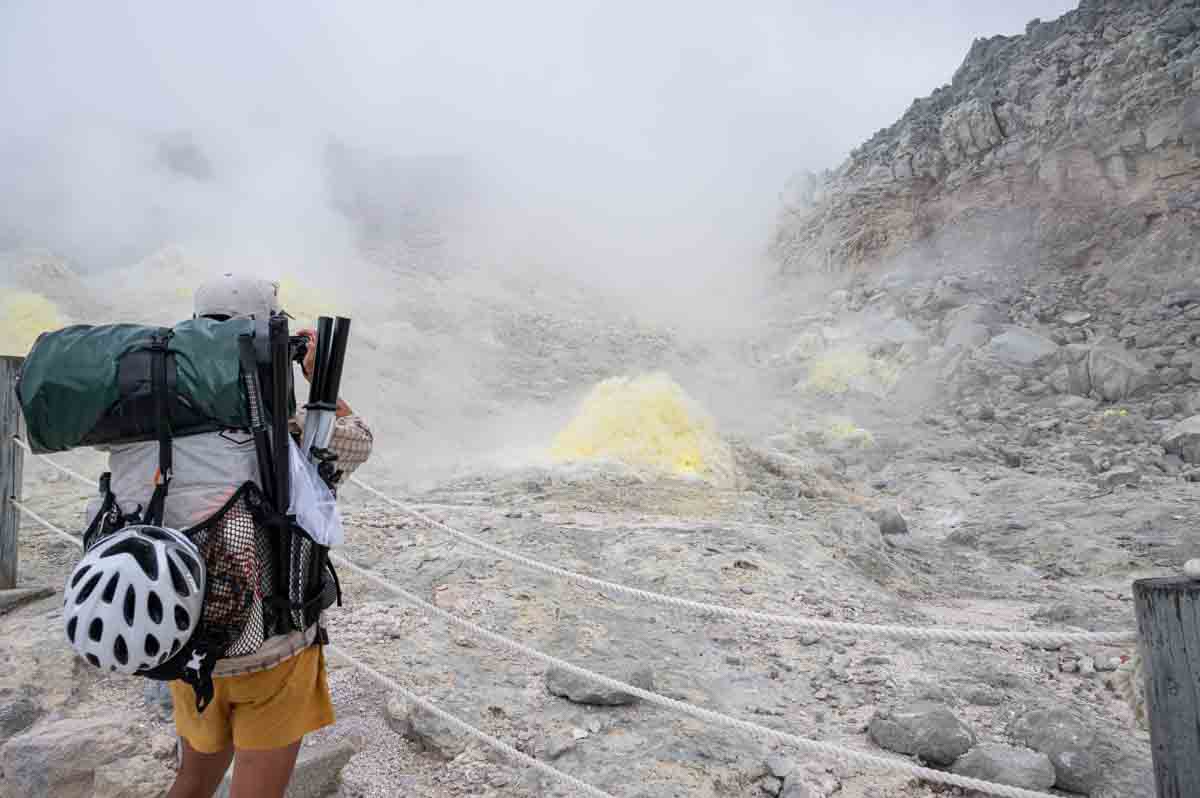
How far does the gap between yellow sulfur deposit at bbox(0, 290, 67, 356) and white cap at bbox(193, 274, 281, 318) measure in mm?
12310

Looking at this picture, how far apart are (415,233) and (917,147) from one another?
728 inches

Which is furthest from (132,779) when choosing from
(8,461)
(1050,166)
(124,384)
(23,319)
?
(1050,166)

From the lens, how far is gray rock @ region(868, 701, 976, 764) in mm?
2838

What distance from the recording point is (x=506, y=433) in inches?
468

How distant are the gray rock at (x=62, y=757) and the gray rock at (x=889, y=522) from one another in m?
6.58

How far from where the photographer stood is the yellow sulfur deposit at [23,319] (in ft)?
38.7

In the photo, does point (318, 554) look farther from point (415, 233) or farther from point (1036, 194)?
point (415, 233)

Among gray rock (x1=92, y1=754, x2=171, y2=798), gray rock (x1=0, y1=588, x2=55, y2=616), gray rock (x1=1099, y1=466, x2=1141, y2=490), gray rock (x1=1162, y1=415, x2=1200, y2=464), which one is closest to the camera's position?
gray rock (x1=92, y1=754, x2=171, y2=798)

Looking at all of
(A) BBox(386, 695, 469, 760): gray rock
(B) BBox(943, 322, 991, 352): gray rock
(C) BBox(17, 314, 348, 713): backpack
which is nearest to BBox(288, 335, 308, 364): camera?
(C) BBox(17, 314, 348, 713): backpack

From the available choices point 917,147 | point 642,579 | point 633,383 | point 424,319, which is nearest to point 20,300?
point 424,319

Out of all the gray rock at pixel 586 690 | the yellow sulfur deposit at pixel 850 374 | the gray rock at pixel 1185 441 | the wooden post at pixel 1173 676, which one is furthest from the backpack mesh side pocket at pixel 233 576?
the yellow sulfur deposit at pixel 850 374

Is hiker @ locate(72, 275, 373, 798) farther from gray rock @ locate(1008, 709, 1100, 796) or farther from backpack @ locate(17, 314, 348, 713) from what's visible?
gray rock @ locate(1008, 709, 1100, 796)

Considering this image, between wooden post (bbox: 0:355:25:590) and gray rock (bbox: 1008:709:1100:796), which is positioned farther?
wooden post (bbox: 0:355:25:590)

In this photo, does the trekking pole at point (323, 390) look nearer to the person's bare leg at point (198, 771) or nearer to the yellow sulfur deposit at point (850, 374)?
the person's bare leg at point (198, 771)
